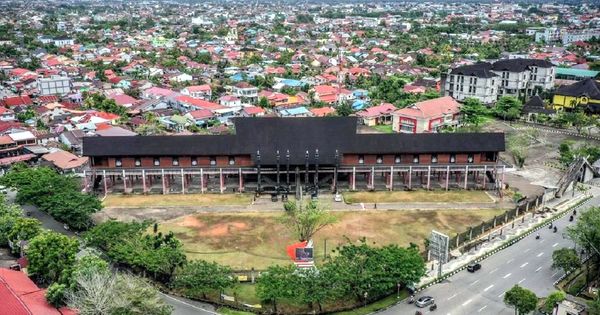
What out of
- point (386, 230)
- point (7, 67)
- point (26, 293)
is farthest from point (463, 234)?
point (7, 67)

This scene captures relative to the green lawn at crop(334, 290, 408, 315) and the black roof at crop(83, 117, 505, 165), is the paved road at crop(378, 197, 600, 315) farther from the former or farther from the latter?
the black roof at crop(83, 117, 505, 165)

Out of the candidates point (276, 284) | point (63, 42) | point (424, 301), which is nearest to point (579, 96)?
point (424, 301)

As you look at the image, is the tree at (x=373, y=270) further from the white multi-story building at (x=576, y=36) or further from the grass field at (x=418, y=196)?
the white multi-story building at (x=576, y=36)

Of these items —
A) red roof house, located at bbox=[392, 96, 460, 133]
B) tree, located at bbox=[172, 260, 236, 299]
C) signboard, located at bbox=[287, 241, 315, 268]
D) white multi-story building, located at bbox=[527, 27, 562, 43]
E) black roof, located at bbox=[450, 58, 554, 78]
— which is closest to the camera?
tree, located at bbox=[172, 260, 236, 299]

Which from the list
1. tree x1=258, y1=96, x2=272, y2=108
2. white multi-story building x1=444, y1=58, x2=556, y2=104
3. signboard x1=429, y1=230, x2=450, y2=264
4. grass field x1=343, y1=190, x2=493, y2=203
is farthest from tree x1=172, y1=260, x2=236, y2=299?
white multi-story building x1=444, y1=58, x2=556, y2=104

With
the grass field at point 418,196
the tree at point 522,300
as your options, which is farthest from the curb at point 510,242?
the grass field at point 418,196
